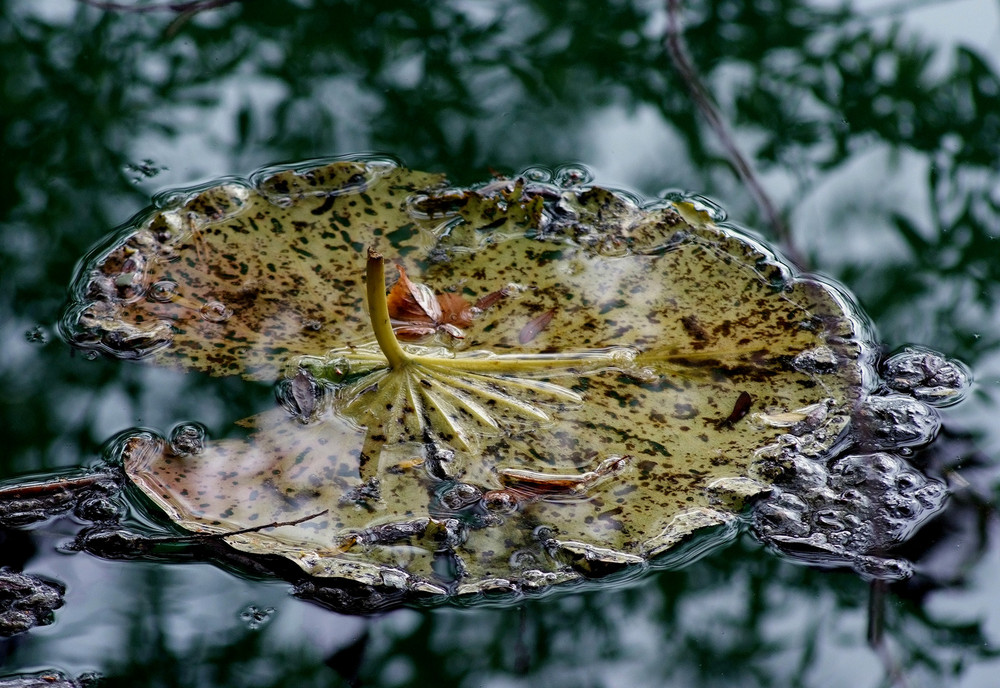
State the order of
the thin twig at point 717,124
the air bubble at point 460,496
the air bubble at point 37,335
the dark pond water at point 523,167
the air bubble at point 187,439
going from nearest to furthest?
the dark pond water at point 523,167
the air bubble at point 460,496
the air bubble at point 187,439
the air bubble at point 37,335
the thin twig at point 717,124

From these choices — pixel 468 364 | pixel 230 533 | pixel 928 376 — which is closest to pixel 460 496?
pixel 468 364

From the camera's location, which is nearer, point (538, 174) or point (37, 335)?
point (37, 335)

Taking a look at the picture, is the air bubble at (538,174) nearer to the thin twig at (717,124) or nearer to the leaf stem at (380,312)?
the thin twig at (717,124)

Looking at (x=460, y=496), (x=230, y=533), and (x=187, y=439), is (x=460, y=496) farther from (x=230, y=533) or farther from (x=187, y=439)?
(x=187, y=439)

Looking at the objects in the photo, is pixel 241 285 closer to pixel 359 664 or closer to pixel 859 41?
pixel 359 664

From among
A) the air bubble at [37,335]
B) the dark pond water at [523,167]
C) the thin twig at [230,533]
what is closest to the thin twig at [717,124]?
the dark pond water at [523,167]

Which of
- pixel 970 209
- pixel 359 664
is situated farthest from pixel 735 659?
pixel 970 209
